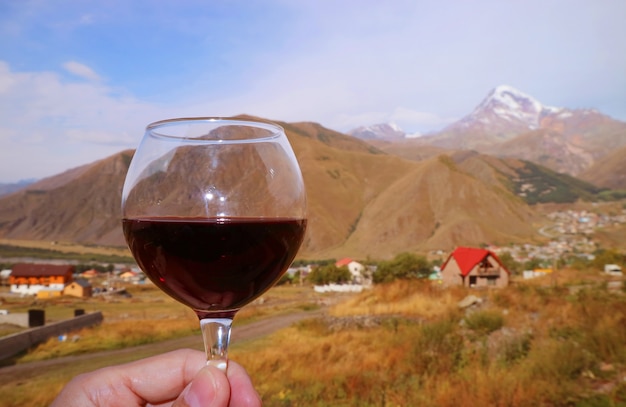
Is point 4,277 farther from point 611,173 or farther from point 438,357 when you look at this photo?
point 611,173

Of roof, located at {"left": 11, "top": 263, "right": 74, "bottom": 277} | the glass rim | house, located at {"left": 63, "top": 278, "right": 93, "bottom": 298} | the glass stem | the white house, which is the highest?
the glass rim

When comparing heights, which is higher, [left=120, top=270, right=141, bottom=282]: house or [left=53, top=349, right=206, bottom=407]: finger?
[left=53, top=349, right=206, bottom=407]: finger

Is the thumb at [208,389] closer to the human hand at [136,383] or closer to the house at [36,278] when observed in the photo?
the human hand at [136,383]

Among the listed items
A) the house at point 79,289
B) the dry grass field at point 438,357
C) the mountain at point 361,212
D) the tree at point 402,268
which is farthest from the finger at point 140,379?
the mountain at point 361,212

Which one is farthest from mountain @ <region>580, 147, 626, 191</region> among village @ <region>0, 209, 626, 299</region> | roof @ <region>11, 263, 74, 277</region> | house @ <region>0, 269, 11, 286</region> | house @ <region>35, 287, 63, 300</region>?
house @ <region>0, 269, 11, 286</region>

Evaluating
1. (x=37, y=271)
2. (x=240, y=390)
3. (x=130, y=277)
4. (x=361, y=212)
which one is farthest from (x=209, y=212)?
(x=361, y=212)

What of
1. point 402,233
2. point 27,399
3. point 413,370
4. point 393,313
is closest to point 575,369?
point 413,370

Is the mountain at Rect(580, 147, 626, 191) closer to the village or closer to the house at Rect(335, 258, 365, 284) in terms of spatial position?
the house at Rect(335, 258, 365, 284)
